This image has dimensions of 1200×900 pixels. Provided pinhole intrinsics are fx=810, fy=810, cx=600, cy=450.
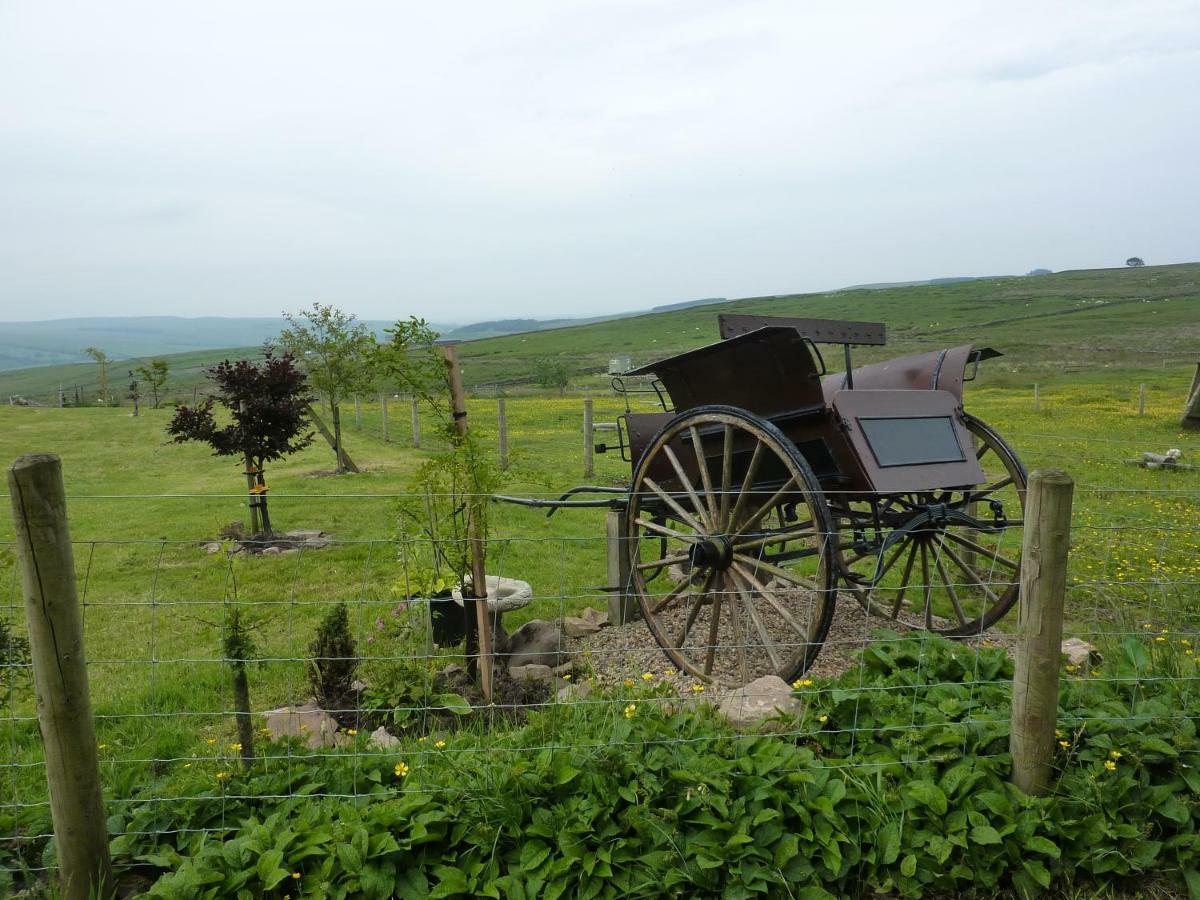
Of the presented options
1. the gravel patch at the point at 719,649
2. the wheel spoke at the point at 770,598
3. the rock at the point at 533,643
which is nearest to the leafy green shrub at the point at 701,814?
the wheel spoke at the point at 770,598

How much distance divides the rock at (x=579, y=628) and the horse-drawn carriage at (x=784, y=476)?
51 cm

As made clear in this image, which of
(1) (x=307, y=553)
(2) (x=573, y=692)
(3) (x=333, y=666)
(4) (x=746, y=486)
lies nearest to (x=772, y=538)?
(4) (x=746, y=486)

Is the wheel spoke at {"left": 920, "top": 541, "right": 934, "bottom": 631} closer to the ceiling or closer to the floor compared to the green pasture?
closer to the ceiling

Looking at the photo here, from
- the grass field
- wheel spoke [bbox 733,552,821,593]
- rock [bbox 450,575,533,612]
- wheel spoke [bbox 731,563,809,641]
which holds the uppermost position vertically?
wheel spoke [bbox 733,552,821,593]

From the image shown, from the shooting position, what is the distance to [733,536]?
4.86 m

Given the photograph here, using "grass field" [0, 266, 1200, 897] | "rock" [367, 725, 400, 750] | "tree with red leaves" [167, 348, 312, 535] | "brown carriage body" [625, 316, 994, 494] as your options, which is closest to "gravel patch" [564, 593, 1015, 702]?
"grass field" [0, 266, 1200, 897]

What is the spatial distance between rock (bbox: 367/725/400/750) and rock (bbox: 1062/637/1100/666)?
3588 mm

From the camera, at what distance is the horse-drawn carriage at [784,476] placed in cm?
456

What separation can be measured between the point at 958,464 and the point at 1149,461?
1148 centimetres

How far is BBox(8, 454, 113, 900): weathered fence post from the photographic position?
2.65 m

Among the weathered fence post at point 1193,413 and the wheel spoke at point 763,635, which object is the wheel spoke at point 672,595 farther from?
the weathered fence post at point 1193,413

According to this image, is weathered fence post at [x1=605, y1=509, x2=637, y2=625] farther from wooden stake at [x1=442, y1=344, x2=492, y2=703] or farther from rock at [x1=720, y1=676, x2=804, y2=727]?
rock at [x1=720, y1=676, x2=804, y2=727]

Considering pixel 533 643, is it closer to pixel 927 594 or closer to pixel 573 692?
pixel 573 692

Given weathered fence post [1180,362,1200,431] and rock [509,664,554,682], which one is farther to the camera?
weathered fence post [1180,362,1200,431]
